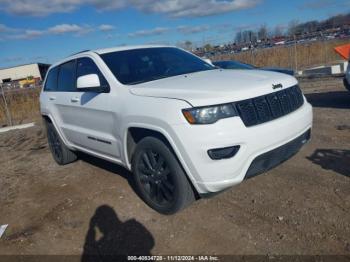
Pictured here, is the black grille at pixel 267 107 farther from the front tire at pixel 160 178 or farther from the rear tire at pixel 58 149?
the rear tire at pixel 58 149

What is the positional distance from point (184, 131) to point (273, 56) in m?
23.3

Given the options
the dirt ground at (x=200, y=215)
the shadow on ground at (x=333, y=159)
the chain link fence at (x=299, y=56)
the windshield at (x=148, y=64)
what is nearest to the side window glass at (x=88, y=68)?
the windshield at (x=148, y=64)

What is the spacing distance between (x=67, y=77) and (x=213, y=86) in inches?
115

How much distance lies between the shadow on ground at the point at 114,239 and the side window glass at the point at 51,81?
110 inches

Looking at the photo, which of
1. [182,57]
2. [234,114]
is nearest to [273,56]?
[182,57]

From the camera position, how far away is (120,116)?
4066mm

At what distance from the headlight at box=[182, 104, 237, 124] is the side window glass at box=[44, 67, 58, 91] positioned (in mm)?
3453

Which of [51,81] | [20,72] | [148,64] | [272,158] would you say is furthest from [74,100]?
[20,72]

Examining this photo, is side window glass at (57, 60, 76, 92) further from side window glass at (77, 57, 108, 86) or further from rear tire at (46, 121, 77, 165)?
rear tire at (46, 121, 77, 165)

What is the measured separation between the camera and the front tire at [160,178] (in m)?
3.54

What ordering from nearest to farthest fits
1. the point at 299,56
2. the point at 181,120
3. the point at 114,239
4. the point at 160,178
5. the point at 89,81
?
the point at 181,120 < the point at 114,239 < the point at 160,178 < the point at 89,81 < the point at 299,56

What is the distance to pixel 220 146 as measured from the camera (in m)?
3.22

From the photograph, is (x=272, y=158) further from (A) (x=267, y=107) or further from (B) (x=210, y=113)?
(B) (x=210, y=113)

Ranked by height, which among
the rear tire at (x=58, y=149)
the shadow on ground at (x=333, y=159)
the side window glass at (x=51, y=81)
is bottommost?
the shadow on ground at (x=333, y=159)
